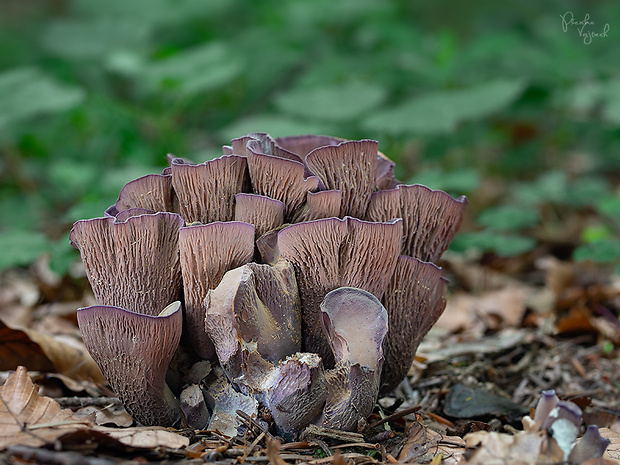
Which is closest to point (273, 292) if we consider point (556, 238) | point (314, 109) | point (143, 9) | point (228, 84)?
point (314, 109)

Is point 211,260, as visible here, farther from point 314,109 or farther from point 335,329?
point 314,109

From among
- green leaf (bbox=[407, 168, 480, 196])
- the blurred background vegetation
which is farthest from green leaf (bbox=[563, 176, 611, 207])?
green leaf (bbox=[407, 168, 480, 196])

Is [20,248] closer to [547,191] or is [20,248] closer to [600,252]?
[600,252]

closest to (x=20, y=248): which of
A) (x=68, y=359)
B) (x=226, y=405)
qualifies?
(x=68, y=359)

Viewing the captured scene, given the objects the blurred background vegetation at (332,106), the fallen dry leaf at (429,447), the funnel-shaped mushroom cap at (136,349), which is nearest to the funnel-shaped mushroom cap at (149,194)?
the funnel-shaped mushroom cap at (136,349)

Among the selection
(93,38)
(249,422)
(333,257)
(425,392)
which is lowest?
(425,392)
